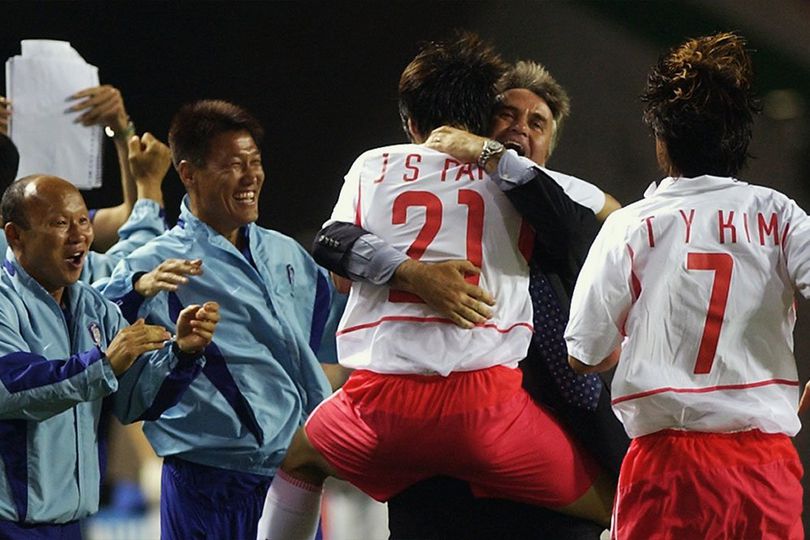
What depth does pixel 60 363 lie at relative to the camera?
10.3 ft

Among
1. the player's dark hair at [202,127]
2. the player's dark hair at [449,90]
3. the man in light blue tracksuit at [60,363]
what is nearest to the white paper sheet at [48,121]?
the player's dark hair at [202,127]

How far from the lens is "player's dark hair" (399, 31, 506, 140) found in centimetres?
306

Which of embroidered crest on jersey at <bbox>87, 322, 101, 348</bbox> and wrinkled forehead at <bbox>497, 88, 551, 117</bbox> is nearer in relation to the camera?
embroidered crest on jersey at <bbox>87, 322, 101, 348</bbox>

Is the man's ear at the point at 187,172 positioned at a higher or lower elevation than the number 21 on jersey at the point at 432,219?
lower

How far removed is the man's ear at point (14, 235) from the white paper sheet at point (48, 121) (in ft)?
3.15

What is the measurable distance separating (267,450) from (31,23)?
2.45m

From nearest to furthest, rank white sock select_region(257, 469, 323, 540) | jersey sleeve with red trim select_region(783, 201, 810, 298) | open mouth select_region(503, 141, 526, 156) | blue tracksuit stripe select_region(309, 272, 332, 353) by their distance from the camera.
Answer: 1. jersey sleeve with red trim select_region(783, 201, 810, 298)
2. white sock select_region(257, 469, 323, 540)
3. open mouth select_region(503, 141, 526, 156)
4. blue tracksuit stripe select_region(309, 272, 332, 353)

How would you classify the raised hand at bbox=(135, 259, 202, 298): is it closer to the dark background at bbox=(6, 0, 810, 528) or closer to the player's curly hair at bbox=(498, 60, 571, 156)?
the player's curly hair at bbox=(498, 60, 571, 156)

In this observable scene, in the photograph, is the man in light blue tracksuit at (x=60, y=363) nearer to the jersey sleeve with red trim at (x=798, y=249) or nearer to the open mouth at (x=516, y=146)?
the open mouth at (x=516, y=146)

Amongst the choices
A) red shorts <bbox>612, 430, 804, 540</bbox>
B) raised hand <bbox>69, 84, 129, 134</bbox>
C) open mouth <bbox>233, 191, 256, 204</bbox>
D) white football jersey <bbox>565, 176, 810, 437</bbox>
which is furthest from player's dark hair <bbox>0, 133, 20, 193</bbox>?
red shorts <bbox>612, 430, 804, 540</bbox>

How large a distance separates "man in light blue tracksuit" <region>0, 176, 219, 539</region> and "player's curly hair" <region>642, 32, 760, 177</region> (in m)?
1.13

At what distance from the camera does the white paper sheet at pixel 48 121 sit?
430 centimetres

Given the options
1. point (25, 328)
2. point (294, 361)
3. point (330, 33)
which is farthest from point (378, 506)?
point (25, 328)

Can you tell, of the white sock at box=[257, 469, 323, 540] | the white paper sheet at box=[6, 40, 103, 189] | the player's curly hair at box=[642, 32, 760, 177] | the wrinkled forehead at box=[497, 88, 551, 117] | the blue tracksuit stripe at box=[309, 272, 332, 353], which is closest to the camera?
the player's curly hair at box=[642, 32, 760, 177]
